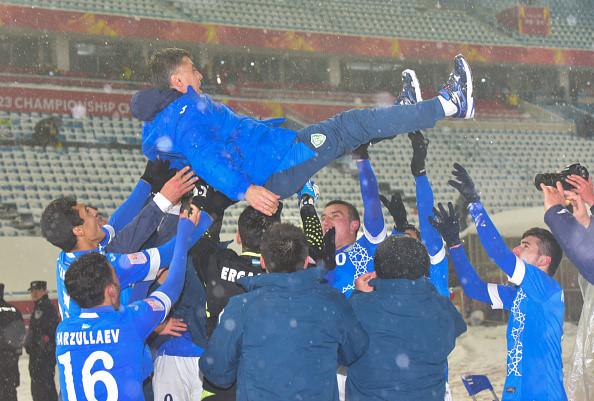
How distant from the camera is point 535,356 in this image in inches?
143

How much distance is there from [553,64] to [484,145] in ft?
17.0

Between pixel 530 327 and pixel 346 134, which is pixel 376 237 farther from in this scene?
pixel 530 327

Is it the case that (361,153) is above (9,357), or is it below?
above

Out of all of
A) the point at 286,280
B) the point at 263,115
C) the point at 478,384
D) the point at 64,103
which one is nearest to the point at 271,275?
the point at 286,280

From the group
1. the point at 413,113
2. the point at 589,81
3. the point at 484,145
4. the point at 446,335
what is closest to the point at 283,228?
the point at 446,335

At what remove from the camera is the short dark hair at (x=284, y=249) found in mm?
2955

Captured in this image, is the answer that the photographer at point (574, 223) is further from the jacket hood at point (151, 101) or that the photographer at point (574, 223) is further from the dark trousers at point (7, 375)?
the dark trousers at point (7, 375)

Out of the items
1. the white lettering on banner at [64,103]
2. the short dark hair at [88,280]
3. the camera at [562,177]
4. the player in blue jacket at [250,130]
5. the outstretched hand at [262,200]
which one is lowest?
the white lettering on banner at [64,103]

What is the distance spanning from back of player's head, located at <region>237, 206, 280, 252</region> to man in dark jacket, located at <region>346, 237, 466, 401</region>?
617mm

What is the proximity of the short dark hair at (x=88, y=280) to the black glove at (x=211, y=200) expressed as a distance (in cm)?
69

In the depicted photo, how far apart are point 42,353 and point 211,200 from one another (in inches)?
156

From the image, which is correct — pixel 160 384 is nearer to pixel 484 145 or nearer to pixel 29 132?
pixel 29 132

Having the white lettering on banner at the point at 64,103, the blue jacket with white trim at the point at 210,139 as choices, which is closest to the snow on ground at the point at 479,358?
the blue jacket with white trim at the point at 210,139

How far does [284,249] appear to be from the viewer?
295 centimetres
